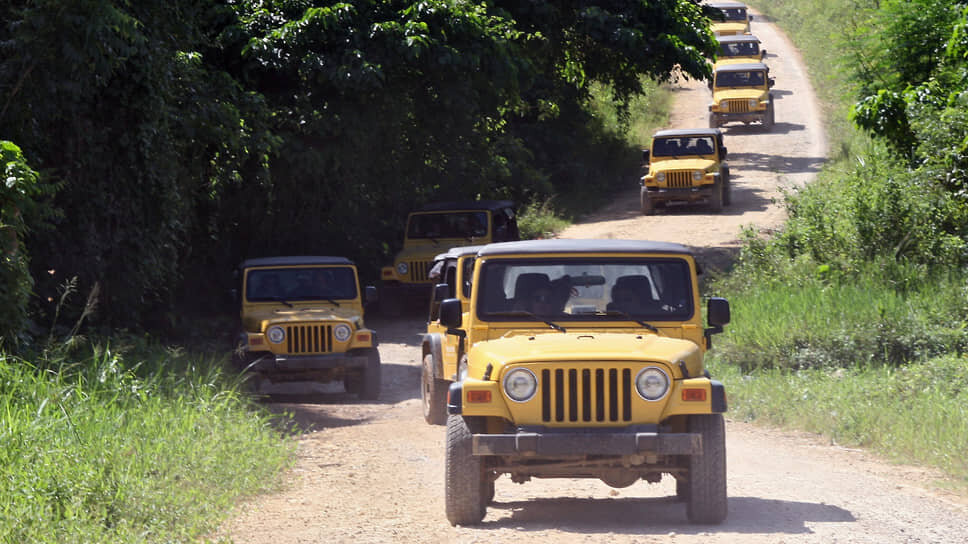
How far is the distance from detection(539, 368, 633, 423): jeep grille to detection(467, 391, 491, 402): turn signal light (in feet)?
1.00

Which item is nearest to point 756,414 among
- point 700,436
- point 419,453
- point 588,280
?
point 419,453

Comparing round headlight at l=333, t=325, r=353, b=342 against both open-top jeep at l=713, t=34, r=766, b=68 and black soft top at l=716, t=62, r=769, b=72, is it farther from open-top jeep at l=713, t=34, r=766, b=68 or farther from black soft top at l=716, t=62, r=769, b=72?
open-top jeep at l=713, t=34, r=766, b=68

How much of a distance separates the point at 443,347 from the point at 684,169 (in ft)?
50.9

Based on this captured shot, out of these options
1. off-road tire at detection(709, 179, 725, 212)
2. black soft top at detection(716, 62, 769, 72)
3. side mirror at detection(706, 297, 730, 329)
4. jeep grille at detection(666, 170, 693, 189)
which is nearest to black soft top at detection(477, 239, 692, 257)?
side mirror at detection(706, 297, 730, 329)

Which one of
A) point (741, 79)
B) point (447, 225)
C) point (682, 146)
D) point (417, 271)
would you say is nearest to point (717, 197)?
point (682, 146)

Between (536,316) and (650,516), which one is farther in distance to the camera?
(536,316)

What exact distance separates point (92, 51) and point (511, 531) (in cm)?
751

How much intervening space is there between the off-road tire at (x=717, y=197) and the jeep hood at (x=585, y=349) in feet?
63.3

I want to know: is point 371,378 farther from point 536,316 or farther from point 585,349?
point 585,349

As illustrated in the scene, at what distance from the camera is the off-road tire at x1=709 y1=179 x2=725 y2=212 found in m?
25.8

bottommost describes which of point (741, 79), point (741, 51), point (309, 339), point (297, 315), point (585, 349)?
point (309, 339)

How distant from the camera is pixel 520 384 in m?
6.34

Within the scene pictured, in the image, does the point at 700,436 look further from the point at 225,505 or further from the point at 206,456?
the point at 206,456

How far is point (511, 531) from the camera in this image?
640 centimetres
